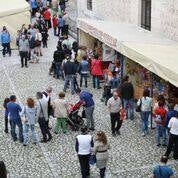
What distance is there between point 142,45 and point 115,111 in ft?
9.68

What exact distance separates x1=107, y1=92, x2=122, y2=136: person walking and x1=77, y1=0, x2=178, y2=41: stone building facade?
4.03 m

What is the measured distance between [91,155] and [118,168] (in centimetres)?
143

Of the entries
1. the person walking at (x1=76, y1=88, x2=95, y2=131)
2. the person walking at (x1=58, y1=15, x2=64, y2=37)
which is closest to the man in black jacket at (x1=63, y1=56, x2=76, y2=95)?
the person walking at (x1=76, y1=88, x2=95, y2=131)

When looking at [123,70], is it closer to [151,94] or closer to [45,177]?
[151,94]

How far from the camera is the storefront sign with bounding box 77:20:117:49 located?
17.2 metres

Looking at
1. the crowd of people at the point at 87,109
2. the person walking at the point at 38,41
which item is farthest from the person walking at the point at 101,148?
the person walking at the point at 38,41

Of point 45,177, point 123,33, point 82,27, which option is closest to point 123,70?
point 123,33

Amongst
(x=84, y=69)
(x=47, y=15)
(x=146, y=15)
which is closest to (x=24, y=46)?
(x=84, y=69)

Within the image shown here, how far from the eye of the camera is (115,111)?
14.0 m

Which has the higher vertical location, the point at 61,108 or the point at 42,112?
the point at 42,112

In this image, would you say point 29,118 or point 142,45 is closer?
point 29,118

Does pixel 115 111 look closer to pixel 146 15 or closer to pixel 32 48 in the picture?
pixel 146 15

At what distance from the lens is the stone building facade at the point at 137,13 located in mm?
16938

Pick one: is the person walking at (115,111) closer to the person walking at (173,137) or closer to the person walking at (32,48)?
the person walking at (173,137)
